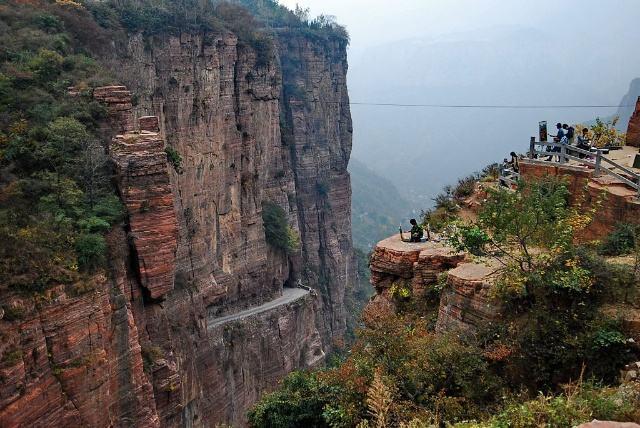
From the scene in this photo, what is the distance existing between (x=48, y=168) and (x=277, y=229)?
25.1 meters

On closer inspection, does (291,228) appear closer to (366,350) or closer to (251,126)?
(251,126)

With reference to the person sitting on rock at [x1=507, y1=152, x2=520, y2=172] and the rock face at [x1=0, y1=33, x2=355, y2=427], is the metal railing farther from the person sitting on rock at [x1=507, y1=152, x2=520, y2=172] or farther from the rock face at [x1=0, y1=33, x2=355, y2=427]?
the rock face at [x1=0, y1=33, x2=355, y2=427]

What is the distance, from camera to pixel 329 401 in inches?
460

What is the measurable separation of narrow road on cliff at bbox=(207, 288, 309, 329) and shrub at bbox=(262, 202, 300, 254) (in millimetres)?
3142

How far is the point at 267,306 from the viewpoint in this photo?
3822cm

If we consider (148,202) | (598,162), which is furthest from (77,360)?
A: (598,162)

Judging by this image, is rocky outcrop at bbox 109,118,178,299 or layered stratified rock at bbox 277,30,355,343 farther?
layered stratified rock at bbox 277,30,355,343

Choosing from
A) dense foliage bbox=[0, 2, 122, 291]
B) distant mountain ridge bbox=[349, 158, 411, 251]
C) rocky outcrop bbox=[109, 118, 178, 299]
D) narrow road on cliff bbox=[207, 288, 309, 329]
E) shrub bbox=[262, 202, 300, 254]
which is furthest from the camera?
distant mountain ridge bbox=[349, 158, 411, 251]

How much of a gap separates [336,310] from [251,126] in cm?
2097

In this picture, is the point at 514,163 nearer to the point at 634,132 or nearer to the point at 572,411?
the point at 634,132

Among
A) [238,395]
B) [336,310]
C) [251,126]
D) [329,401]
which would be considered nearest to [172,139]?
[251,126]

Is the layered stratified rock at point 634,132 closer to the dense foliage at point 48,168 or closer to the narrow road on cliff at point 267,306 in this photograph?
the dense foliage at point 48,168

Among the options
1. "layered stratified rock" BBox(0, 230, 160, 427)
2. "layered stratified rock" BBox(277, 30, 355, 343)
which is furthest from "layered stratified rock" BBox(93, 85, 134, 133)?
"layered stratified rock" BBox(277, 30, 355, 343)

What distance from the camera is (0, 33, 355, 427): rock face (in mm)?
13984
